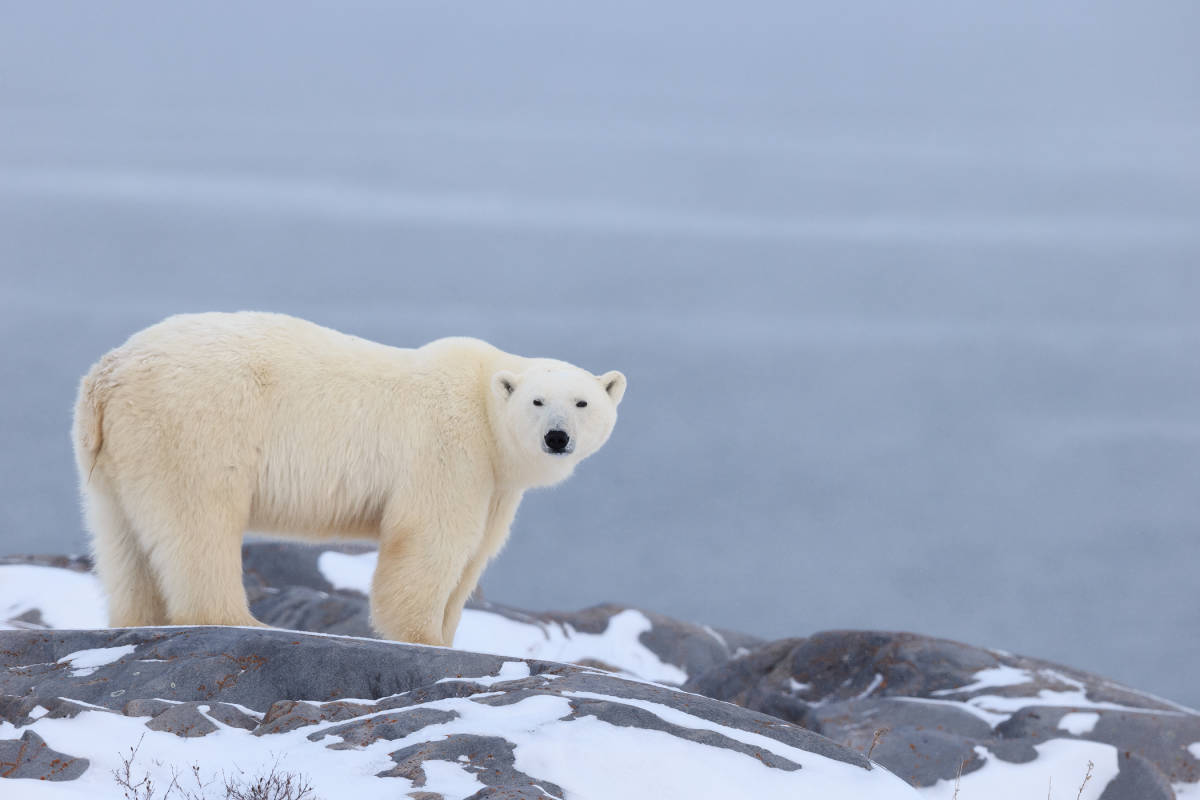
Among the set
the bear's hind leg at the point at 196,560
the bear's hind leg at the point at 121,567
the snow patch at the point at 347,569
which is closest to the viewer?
the bear's hind leg at the point at 196,560

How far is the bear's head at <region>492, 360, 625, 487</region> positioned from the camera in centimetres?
690

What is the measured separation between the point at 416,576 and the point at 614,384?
5.46 feet

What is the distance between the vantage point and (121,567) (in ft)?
21.9

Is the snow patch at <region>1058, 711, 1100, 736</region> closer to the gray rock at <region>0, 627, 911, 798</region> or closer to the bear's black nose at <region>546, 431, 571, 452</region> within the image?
the bear's black nose at <region>546, 431, 571, 452</region>

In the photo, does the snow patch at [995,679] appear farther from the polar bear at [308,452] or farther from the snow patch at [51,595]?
the snow patch at [51,595]

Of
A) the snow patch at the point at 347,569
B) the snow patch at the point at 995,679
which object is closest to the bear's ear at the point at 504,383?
the snow patch at the point at 995,679

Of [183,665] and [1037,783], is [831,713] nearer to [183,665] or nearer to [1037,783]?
[1037,783]

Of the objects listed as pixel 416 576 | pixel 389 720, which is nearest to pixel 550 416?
pixel 416 576

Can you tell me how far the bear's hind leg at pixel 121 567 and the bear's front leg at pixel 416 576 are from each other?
1.20 meters

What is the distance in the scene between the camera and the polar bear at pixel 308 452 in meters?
6.33

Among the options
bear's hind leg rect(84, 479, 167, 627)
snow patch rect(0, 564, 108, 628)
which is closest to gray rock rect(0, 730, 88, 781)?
bear's hind leg rect(84, 479, 167, 627)

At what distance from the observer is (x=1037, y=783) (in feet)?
30.5

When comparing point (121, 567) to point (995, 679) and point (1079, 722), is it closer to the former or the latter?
point (1079, 722)

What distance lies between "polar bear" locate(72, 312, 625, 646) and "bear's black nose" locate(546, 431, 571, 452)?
0.5 inches
